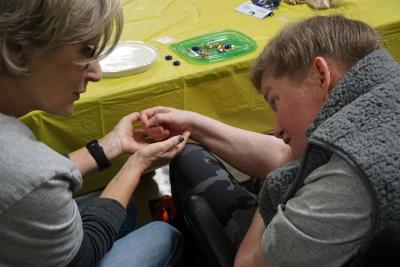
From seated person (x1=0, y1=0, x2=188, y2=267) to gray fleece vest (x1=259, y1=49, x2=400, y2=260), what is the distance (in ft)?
1.30

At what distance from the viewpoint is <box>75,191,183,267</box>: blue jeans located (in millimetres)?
1004

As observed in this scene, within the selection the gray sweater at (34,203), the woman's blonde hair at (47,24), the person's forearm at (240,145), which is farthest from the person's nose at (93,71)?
the person's forearm at (240,145)

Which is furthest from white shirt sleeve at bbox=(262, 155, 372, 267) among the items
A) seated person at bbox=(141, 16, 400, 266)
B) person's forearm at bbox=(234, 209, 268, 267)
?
person's forearm at bbox=(234, 209, 268, 267)

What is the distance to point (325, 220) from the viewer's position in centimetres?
63

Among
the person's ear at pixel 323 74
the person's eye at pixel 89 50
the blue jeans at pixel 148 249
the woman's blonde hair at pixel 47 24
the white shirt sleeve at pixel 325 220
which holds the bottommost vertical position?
the blue jeans at pixel 148 249

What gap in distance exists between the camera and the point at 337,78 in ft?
2.58

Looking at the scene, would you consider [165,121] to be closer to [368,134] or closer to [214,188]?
[214,188]

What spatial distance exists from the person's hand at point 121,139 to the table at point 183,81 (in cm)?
3

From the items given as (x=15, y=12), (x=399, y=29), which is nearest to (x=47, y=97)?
(x=15, y=12)

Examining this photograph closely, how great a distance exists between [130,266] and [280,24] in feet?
3.40

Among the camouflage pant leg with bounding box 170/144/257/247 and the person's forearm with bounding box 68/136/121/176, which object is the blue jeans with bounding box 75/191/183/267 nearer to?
the camouflage pant leg with bounding box 170/144/257/247

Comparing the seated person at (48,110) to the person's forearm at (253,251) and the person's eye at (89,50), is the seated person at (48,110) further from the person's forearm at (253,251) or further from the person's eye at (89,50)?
the person's forearm at (253,251)

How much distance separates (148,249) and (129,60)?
60cm

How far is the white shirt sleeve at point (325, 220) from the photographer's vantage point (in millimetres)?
603
